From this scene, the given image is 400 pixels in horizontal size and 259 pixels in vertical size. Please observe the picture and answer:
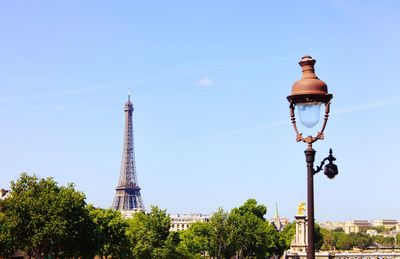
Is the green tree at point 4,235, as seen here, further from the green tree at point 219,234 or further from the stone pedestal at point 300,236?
the green tree at point 219,234

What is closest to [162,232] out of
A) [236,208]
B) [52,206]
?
[52,206]

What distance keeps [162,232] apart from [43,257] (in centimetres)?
2019

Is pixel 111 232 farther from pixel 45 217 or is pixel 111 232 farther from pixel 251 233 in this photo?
pixel 251 233

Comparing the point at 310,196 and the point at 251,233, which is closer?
the point at 310,196

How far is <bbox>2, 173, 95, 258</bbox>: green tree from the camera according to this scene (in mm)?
66750

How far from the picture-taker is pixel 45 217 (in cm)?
6725

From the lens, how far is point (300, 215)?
9131 centimetres

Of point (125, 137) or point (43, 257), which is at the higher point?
point (125, 137)

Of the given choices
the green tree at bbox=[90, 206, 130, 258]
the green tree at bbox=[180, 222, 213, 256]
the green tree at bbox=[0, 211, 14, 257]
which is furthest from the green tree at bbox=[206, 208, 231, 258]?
the green tree at bbox=[0, 211, 14, 257]

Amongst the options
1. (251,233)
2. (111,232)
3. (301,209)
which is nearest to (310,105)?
(111,232)

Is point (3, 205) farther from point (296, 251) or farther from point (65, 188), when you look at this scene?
point (296, 251)

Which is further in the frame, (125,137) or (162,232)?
(125,137)

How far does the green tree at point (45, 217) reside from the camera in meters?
66.8

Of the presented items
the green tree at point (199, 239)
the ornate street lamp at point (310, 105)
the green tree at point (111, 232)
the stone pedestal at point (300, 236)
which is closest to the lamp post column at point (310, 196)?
the ornate street lamp at point (310, 105)
